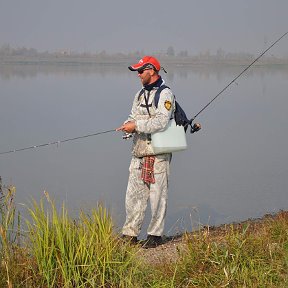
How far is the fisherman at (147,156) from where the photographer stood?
583 centimetres

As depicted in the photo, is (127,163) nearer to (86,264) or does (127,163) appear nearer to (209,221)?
(209,221)

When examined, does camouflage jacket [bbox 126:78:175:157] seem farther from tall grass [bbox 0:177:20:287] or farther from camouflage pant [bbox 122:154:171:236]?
tall grass [bbox 0:177:20:287]

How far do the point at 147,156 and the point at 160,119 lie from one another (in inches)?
14.8

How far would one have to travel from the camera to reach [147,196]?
243 inches

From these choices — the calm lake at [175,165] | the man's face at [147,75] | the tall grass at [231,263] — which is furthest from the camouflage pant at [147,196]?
the tall grass at [231,263]

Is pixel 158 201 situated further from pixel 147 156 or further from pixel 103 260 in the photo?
pixel 103 260

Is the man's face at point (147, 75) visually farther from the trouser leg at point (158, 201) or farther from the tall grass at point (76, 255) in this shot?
the tall grass at point (76, 255)

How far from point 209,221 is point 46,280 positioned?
13.9 feet

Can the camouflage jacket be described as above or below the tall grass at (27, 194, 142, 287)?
above

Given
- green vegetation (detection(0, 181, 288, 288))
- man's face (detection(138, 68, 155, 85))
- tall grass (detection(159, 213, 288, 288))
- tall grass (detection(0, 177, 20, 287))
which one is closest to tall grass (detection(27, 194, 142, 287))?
green vegetation (detection(0, 181, 288, 288))

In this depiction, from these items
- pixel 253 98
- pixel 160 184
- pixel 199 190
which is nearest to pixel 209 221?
pixel 199 190

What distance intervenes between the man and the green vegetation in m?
1.09

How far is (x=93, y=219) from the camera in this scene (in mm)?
4891

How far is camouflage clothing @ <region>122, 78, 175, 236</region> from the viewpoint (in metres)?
5.82
